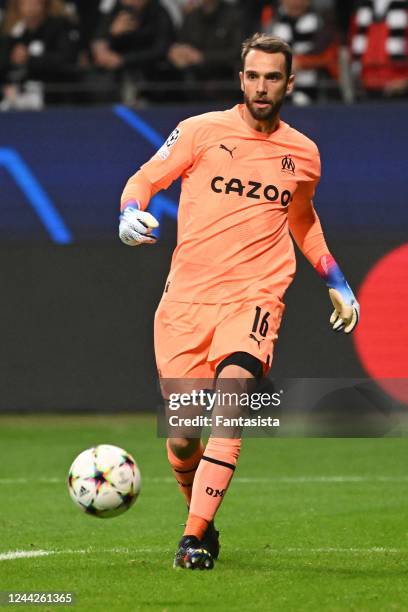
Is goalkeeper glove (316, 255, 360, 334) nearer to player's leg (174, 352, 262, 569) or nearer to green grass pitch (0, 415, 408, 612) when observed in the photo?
player's leg (174, 352, 262, 569)

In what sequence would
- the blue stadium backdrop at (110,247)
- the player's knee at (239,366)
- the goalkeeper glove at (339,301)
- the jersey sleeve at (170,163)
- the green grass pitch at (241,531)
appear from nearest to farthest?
the green grass pitch at (241,531) < the player's knee at (239,366) < the jersey sleeve at (170,163) < the goalkeeper glove at (339,301) < the blue stadium backdrop at (110,247)

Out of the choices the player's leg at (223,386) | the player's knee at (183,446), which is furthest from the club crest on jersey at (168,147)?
the player's knee at (183,446)

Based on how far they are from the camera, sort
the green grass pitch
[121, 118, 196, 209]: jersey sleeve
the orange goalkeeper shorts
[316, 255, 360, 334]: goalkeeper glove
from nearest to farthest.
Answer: the green grass pitch, the orange goalkeeper shorts, [121, 118, 196, 209]: jersey sleeve, [316, 255, 360, 334]: goalkeeper glove

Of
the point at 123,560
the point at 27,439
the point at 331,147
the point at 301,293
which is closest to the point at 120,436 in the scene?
the point at 27,439

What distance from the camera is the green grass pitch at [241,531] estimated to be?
6008 millimetres

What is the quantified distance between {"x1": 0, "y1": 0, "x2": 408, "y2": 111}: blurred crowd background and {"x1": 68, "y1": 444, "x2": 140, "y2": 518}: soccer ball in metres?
7.71

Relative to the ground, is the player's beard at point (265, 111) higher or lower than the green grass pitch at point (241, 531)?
higher

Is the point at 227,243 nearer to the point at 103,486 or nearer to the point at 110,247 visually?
the point at 103,486

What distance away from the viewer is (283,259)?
6.88 meters

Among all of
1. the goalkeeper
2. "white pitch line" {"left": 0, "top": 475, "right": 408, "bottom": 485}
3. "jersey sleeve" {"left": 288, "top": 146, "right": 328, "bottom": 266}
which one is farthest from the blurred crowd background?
the goalkeeper

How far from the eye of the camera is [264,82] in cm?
672

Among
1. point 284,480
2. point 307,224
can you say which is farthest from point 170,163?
point 284,480

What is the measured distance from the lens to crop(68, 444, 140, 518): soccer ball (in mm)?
6930

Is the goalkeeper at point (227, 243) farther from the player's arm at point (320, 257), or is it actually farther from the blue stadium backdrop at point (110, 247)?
the blue stadium backdrop at point (110, 247)
